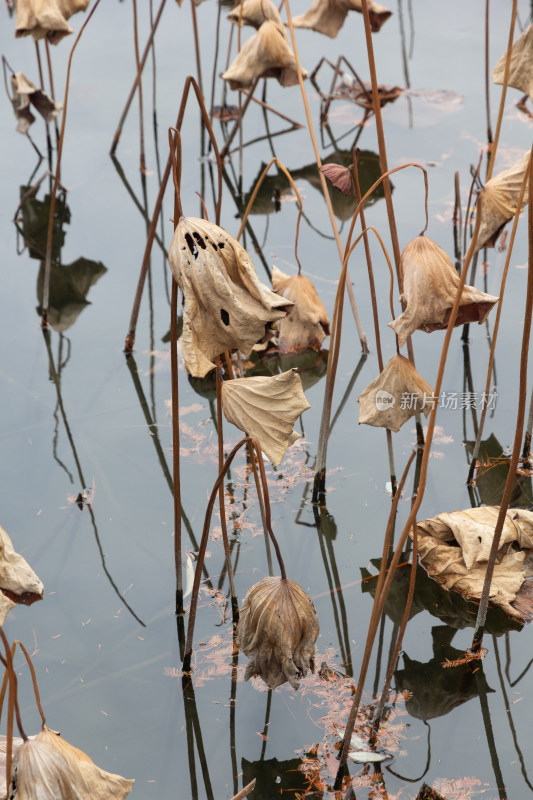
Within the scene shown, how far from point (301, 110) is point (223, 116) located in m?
0.34

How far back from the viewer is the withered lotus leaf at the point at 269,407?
111 centimetres

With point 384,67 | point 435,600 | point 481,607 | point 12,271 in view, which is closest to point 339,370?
point 435,600

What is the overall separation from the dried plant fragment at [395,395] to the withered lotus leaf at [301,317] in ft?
2.20

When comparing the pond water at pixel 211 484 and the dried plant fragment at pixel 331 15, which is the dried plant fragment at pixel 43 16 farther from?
the dried plant fragment at pixel 331 15

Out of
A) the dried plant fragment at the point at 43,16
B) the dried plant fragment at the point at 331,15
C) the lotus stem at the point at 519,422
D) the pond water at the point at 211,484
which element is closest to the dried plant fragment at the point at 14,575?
the pond water at the point at 211,484

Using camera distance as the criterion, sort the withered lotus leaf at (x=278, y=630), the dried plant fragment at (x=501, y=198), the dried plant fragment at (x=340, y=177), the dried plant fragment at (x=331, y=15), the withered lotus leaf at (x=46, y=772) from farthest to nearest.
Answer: the dried plant fragment at (x=331, y=15) < the dried plant fragment at (x=501, y=198) < the dried plant fragment at (x=340, y=177) < the withered lotus leaf at (x=278, y=630) < the withered lotus leaf at (x=46, y=772)

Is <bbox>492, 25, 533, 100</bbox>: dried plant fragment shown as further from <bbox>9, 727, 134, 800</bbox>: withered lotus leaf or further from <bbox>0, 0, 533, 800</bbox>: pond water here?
<bbox>9, 727, 134, 800</bbox>: withered lotus leaf

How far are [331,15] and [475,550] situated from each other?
2.06 metres

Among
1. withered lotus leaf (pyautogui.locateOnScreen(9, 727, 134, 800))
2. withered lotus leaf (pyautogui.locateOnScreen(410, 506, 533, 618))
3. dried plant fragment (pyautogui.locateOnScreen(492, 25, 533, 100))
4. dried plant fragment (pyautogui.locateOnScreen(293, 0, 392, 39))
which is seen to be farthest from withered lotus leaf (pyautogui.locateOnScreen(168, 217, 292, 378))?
dried plant fragment (pyautogui.locateOnScreen(293, 0, 392, 39))

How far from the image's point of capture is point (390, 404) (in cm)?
144

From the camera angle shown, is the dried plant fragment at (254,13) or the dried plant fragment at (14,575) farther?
the dried plant fragment at (254,13)

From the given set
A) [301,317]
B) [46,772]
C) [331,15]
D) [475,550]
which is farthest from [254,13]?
[46,772]

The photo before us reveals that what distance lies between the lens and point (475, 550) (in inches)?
62.8

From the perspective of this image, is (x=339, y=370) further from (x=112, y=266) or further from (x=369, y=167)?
(x=369, y=167)
